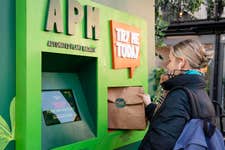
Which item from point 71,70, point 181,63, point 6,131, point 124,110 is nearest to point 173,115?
point 181,63

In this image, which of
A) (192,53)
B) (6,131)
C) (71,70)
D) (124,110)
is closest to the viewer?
(6,131)

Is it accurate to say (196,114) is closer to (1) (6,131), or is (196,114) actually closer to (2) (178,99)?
(2) (178,99)

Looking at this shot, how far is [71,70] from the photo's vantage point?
269 cm

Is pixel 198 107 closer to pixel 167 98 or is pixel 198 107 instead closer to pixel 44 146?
pixel 167 98

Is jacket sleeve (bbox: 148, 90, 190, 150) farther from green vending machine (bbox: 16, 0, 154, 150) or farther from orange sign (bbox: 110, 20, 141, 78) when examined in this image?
orange sign (bbox: 110, 20, 141, 78)

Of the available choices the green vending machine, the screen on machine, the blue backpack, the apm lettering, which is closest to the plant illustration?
the green vending machine

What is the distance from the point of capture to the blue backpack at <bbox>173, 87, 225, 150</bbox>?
7.11ft

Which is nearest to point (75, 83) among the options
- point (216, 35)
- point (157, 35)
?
point (157, 35)

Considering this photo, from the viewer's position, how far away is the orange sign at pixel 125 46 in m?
2.81

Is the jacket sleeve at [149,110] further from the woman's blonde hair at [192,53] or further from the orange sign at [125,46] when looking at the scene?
the woman's blonde hair at [192,53]

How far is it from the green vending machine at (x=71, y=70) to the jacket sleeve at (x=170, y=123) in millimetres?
525

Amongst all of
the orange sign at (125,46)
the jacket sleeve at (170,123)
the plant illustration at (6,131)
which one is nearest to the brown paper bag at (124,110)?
the orange sign at (125,46)

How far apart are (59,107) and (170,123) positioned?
29.6 inches

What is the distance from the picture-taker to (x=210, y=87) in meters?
9.62
